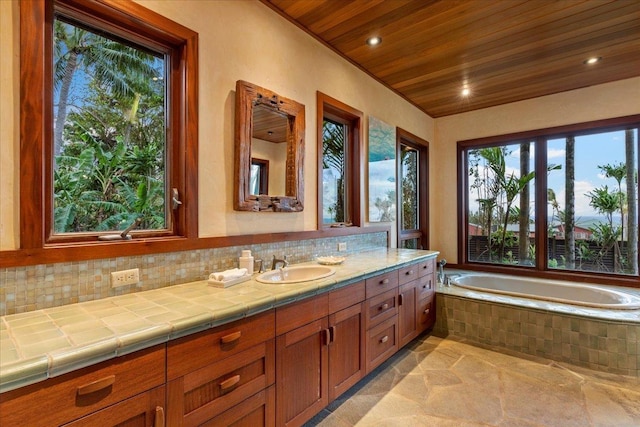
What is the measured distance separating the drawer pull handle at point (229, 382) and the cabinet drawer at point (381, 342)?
1.14 meters

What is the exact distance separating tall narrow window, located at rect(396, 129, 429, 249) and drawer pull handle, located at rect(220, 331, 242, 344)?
2.88 meters

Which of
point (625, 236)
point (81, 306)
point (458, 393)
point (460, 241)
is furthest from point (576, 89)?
point (81, 306)

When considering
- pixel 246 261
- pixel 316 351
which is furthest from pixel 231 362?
pixel 246 261

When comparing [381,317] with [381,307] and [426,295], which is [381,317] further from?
[426,295]

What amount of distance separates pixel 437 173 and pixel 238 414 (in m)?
4.27

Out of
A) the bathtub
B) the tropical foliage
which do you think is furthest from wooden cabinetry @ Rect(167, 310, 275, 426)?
the bathtub

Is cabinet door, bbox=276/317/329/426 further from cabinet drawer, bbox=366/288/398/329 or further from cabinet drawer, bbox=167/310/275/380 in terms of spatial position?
cabinet drawer, bbox=366/288/398/329

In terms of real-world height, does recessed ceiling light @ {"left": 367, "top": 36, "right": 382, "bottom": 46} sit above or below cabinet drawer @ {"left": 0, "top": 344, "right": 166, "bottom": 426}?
above

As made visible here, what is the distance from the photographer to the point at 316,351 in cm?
179

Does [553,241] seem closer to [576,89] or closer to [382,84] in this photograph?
[576,89]

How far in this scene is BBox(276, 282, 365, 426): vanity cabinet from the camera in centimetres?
159

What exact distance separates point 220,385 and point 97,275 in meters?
0.77

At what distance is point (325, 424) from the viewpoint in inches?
75.2

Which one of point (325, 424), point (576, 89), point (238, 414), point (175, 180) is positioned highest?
point (576, 89)
